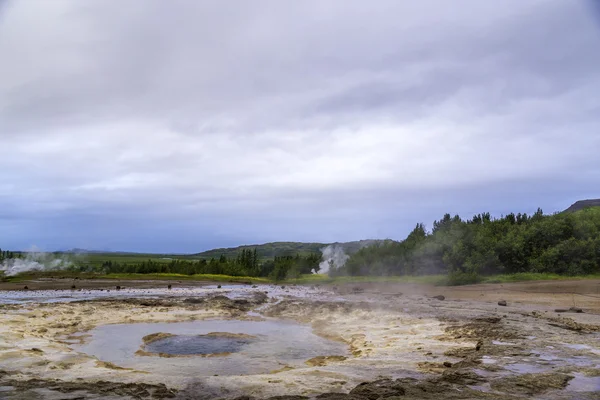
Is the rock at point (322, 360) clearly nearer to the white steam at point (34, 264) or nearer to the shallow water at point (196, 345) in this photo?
the shallow water at point (196, 345)

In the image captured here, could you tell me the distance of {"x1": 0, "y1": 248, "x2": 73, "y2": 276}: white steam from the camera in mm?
76125

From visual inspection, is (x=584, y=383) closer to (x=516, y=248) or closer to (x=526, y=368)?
(x=526, y=368)

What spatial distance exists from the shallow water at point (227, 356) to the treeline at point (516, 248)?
28040 millimetres

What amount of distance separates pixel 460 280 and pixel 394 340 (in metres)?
30.1

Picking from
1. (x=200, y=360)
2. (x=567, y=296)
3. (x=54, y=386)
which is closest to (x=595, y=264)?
(x=567, y=296)

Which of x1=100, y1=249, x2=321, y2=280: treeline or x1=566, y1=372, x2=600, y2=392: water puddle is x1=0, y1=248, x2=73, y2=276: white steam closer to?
x1=100, y1=249, x2=321, y2=280: treeline

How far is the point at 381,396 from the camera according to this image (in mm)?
8562

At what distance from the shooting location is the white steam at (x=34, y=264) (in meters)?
76.1

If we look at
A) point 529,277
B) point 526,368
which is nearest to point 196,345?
point 526,368

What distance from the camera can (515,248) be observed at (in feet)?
145

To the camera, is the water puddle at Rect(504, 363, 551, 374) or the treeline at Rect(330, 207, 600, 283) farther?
the treeline at Rect(330, 207, 600, 283)

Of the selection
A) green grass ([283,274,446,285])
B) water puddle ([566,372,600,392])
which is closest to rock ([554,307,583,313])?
water puddle ([566,372,600,392])

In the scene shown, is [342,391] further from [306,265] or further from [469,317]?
[306,265]

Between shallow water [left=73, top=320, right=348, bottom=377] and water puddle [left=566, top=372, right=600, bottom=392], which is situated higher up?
water puddle [left=566, top=372, right=600, bottom=392]
